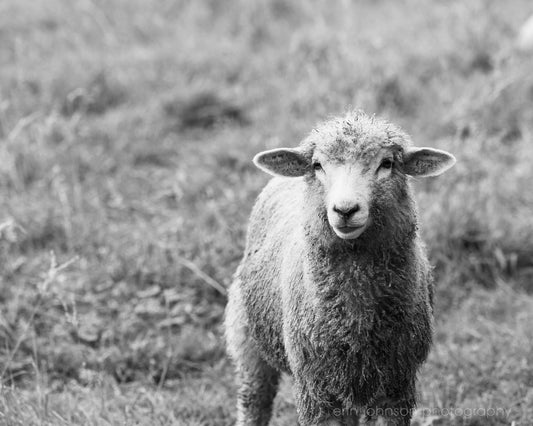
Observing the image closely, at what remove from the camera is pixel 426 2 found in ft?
29.3

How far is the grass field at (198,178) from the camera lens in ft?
14.5

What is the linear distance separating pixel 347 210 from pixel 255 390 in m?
1.37

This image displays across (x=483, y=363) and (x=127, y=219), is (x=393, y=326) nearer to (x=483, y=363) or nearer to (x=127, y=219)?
(x=483, y=363)

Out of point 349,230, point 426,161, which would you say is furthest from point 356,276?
point 426,161

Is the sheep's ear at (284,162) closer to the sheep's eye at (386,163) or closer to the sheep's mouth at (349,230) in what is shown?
the sheep's eye at (386,163)

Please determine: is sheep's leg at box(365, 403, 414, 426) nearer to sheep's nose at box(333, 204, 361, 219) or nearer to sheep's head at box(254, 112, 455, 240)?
sheep's head at box(254, 112, 455, 240)

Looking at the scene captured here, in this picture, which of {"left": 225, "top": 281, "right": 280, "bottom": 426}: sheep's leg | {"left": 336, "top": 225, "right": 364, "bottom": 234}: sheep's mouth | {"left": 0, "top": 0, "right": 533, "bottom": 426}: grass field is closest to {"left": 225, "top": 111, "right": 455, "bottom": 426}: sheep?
{"left": 336, "top": 225, "right": 364, "bottom": 234}: sheep's mouth

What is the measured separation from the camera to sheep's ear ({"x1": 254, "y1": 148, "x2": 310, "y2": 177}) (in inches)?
131

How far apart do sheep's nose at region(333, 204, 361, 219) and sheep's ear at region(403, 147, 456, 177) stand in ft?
1.44

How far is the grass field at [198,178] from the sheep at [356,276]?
877 millimetres

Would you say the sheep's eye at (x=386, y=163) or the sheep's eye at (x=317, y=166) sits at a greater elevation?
the sheep's eye at (x=386, y=163)

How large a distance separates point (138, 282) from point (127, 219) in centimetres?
80

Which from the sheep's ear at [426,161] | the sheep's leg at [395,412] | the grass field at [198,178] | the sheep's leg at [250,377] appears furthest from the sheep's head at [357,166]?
the grass field at [198,178]

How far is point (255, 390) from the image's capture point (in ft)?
12.8
